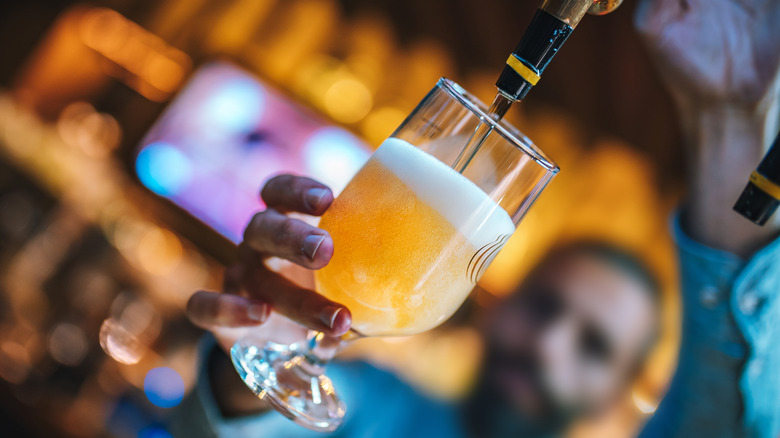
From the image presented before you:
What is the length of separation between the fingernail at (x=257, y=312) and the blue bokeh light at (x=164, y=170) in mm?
2042

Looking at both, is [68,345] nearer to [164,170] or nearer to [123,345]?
[123,345]

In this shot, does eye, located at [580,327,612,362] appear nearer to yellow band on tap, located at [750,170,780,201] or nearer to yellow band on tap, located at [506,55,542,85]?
yellow band on tap, located at [750,170,780,201]

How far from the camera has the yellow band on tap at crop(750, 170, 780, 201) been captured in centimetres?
77

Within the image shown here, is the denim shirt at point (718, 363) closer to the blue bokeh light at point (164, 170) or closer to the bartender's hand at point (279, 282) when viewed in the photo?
the bartender's hand at point (279, 282)

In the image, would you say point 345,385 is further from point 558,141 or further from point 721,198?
point 721,198

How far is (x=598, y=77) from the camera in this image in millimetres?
2695

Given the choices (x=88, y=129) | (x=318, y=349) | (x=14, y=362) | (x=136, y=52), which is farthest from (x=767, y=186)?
(x=14, y=362)

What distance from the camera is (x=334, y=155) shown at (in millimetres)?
2789

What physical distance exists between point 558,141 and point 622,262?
0.64 metres

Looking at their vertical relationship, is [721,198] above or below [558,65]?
below

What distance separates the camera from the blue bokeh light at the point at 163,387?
2773 mm

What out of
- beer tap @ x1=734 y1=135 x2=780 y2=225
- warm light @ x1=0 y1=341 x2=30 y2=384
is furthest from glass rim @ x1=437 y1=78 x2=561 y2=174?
warm light @ x1=0 y1=341 x2=30 y2=384

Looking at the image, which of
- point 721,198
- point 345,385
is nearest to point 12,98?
point 345,385

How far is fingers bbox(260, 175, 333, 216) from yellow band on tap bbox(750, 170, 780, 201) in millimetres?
599
